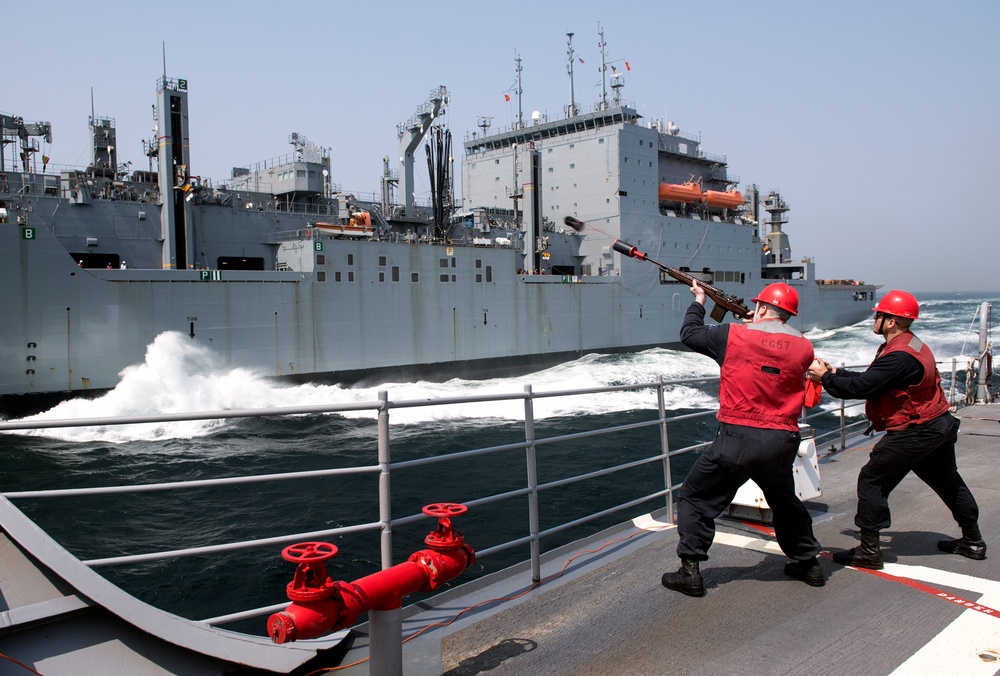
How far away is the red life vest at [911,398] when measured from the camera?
3.54 m

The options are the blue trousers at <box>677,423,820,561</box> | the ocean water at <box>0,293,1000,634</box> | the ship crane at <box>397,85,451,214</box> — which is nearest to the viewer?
the blue trousers at <box>677,423,820,561</box>

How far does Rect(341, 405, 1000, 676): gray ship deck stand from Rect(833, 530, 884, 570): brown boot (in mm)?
80

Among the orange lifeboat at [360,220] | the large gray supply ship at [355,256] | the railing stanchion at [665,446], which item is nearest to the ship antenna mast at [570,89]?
the large gray supply ship at [355,256]

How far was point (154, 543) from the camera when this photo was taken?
809 cm

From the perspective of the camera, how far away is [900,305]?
3.59 metres

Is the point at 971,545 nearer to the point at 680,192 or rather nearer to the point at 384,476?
the point at 384,476

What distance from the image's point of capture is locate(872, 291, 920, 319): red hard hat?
357 centimetres

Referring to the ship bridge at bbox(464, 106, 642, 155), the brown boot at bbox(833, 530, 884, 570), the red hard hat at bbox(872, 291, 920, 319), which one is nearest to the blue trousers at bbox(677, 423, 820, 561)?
the brown boot at bbox(833, 530, 884, 570)

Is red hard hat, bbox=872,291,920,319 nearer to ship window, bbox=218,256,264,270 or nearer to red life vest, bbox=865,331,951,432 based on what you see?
red life vest, bbox=865,331,951,432

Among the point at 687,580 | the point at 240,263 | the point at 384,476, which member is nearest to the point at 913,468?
the point at 687,580

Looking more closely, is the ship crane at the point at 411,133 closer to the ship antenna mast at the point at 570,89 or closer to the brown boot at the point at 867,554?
the ship antenna mast at the point at 570,89

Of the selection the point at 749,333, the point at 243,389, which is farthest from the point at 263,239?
the point at 749,333

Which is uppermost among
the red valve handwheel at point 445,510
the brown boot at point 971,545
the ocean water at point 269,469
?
the red valve handwheel at point 445,510

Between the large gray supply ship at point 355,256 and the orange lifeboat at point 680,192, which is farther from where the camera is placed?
the orange lifeboat at point 680,192
